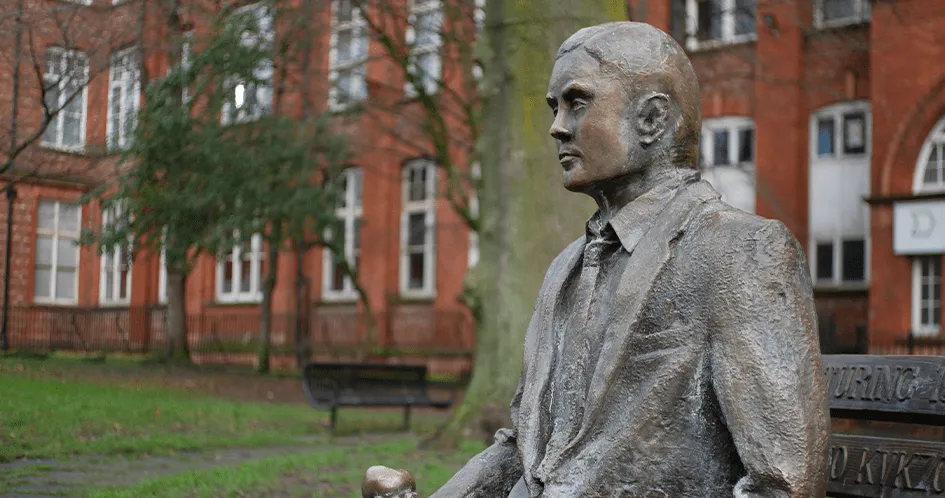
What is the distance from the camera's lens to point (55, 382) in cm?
788

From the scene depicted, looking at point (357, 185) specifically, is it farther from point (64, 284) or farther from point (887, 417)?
point (887, 417)

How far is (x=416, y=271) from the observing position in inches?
1131

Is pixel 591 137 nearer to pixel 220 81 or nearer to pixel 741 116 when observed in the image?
pixel 220 81

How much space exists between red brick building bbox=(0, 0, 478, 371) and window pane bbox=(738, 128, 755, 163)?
6.14m

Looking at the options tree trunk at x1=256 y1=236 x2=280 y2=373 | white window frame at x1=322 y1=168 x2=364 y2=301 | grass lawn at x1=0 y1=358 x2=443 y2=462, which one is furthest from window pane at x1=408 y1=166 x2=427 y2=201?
grass lawn at x1=0 y1=358 x2=443 y2=462

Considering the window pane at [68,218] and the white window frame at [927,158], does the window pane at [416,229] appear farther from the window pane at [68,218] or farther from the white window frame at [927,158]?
the window pane at [68,218]

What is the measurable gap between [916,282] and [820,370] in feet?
63.1

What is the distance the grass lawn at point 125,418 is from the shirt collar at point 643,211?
5.76m

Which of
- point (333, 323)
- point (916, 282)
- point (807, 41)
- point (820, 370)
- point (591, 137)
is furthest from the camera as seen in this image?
point (333, 323)

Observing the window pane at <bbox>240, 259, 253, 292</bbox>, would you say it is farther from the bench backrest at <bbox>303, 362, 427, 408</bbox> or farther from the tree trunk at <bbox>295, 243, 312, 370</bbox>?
the bench backrest at <bbox>303, 362, 427, 408</bbox>

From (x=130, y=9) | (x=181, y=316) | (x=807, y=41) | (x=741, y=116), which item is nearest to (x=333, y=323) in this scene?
(x=181, y=316)

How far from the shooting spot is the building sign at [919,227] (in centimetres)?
1977

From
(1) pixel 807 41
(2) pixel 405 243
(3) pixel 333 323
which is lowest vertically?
(3) pixel 333 323

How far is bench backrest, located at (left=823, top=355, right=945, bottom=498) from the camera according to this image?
4.40 meters
